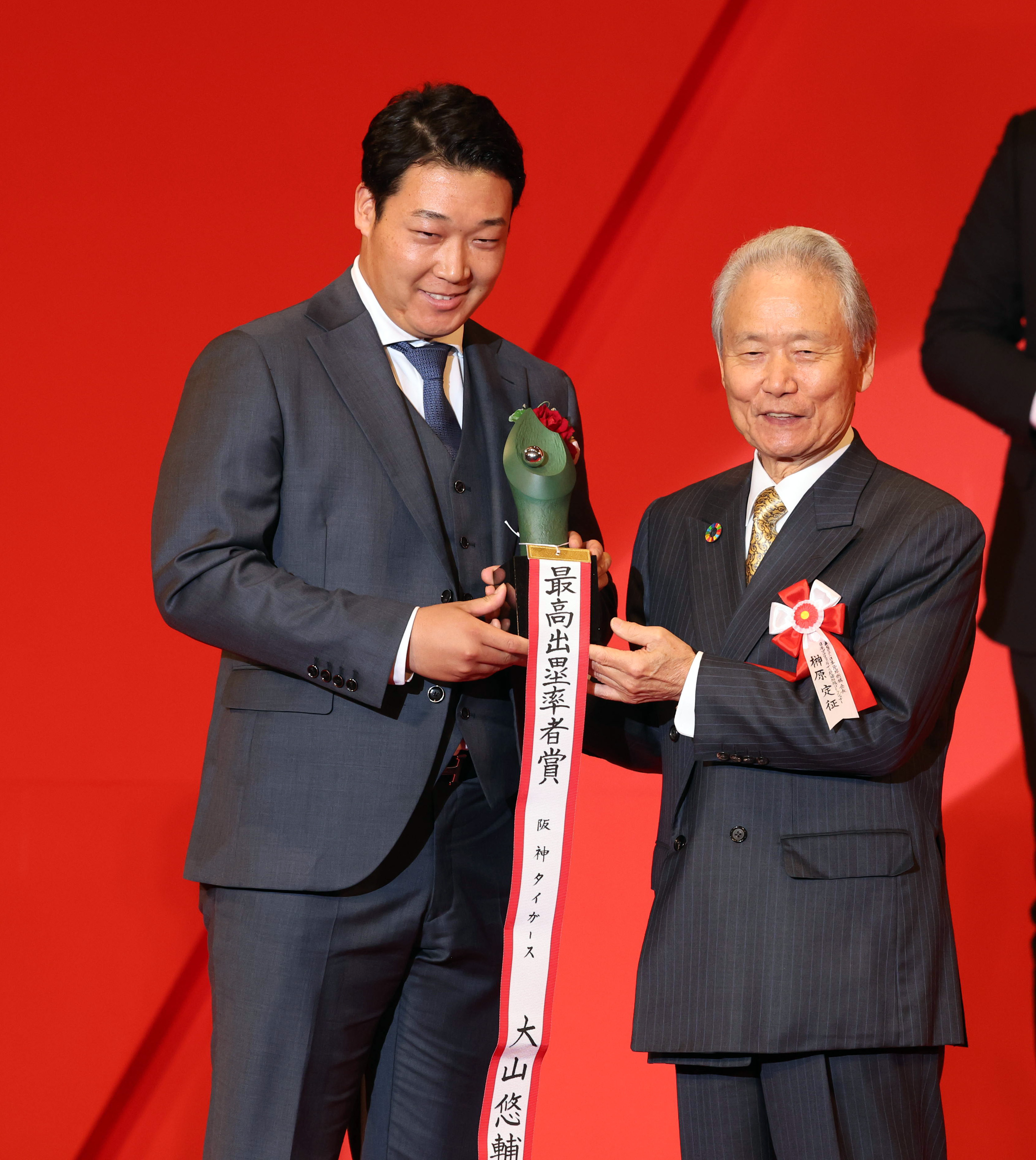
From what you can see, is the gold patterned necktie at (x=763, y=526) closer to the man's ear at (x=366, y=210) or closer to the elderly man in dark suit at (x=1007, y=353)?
the man's ear at (x=366, y=210)

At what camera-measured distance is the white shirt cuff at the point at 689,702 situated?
5.21 ft

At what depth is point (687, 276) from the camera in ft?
9.63

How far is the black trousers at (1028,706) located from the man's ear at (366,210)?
1.45m

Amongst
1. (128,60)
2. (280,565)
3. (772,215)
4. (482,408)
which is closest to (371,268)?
(482,408)

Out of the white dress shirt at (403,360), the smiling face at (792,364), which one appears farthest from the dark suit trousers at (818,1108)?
the white dress shirt at (403,360)

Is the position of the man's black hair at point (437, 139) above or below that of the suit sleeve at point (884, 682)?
above

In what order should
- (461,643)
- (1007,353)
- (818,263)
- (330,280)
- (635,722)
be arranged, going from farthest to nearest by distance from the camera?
(330,280) → (1007,353) → (635,722) → (818,263) → (461,643)

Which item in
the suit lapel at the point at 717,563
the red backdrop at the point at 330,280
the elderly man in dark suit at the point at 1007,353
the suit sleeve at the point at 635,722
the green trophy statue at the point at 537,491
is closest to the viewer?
the green trophy statue at the point at 537,491

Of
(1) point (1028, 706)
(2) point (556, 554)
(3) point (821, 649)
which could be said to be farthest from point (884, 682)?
(1) point (1028, 706)

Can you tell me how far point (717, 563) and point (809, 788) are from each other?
34cm

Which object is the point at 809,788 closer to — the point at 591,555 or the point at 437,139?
the point at 591,555

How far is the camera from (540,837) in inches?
63.5

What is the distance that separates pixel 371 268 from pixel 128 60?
1201mm

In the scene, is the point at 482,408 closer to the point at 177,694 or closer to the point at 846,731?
the point at 846,731
